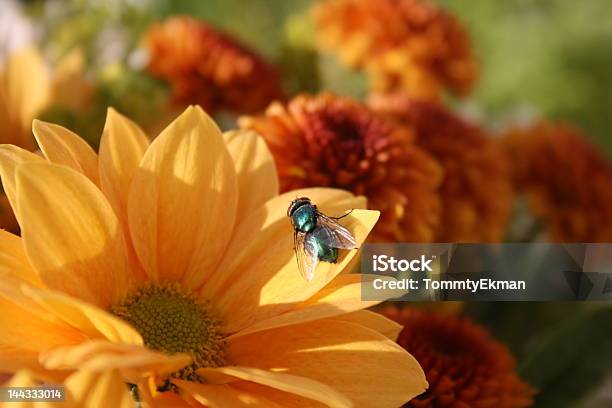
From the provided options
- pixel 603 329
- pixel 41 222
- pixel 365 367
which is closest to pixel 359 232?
pixel 365 367

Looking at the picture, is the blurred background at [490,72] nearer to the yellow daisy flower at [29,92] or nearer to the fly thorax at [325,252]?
the yellow daisy flower at [29,92]

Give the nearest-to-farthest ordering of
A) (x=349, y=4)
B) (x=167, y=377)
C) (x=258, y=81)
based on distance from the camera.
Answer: (x=167, y=377), (x=258, y=81), (x=349, y=4)

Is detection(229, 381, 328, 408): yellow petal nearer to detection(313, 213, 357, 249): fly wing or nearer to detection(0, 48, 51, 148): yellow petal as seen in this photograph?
detection(313, 213, 357, 249): fly wing

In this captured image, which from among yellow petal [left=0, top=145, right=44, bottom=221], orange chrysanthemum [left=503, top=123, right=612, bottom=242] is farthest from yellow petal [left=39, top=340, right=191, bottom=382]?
orange chrysanthemum [left=503, top=123, right=612, bottom=242]

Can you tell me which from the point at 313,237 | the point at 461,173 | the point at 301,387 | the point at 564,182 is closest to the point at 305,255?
the point at 313,237

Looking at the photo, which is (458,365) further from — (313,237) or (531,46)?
(531,46)

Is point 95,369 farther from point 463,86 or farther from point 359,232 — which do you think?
point 463,86
